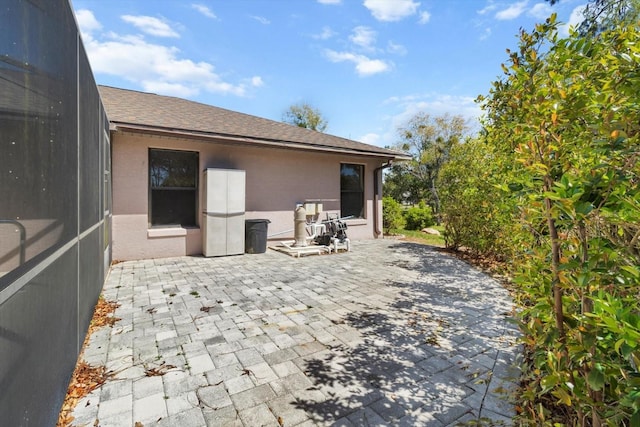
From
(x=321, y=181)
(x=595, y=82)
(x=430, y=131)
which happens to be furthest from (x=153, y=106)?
(x=430, y=131)

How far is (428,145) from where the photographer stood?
2456cm

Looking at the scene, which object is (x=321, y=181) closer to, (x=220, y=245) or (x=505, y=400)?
(x=220, y=245)

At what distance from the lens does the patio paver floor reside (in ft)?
6.89

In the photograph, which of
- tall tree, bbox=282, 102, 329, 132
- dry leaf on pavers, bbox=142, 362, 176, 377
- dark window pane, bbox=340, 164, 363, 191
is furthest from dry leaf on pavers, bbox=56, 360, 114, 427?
tall tree, bbox=282, 102, 329, 132

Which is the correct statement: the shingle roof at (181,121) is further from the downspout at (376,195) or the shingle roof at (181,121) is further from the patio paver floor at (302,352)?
the patio paver floor at (302,352)

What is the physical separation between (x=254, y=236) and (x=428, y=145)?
21135mm

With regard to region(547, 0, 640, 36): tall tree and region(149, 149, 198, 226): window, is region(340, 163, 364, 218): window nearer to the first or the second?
region(149, 149, 198, 226): window

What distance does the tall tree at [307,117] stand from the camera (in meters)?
33.2

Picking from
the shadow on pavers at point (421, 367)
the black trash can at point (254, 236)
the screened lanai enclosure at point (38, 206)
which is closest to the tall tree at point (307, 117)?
the black trash can at point (254, 236)

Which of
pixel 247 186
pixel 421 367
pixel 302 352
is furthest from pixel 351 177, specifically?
pixel 421 367

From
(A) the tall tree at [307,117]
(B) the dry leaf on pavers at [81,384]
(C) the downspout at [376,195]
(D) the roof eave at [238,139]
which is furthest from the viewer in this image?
(A) the tall tree at [307,117]

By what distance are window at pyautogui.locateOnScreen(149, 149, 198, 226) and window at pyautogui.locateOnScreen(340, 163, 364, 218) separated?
5.28 metres

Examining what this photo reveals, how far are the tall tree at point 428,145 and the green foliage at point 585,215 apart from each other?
72.0 feet

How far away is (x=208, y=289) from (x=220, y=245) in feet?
8.66
